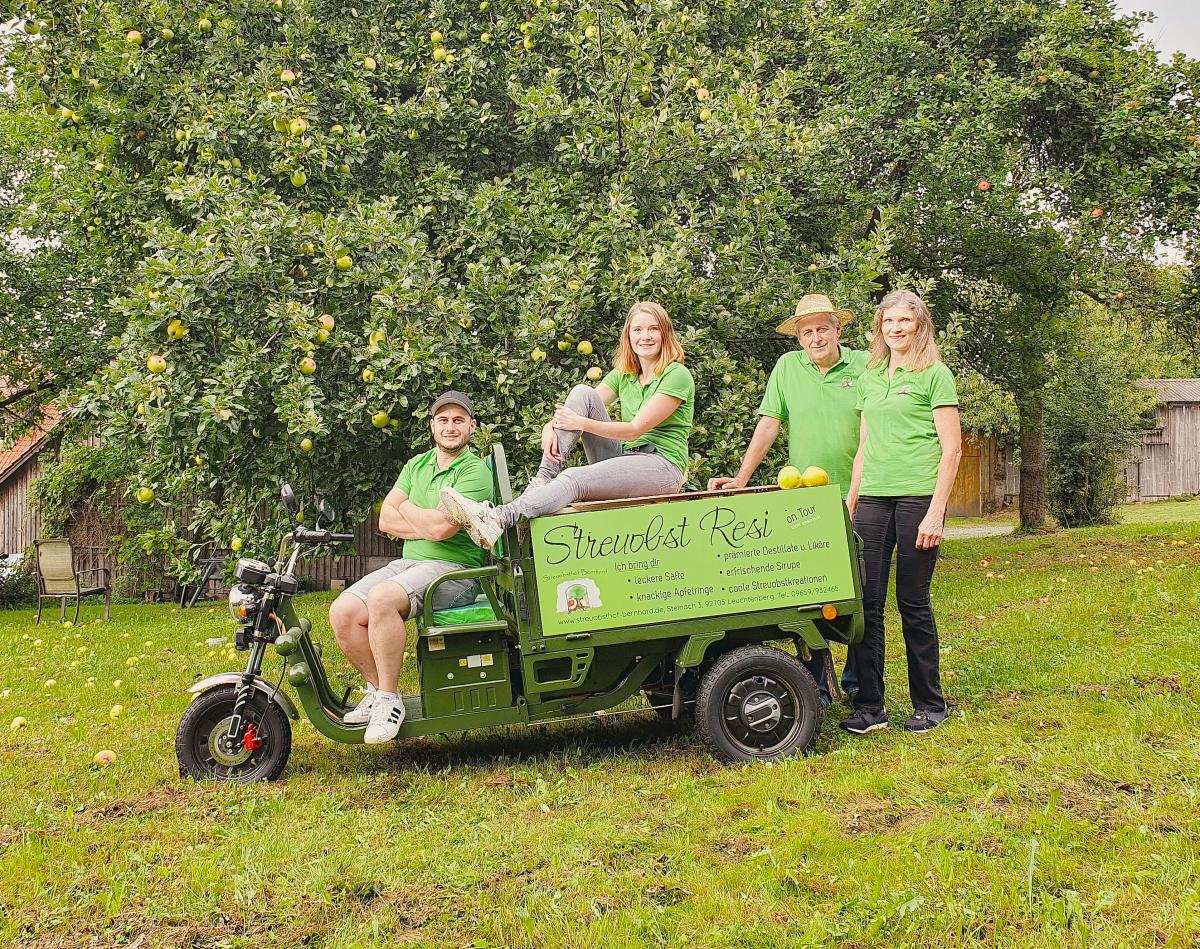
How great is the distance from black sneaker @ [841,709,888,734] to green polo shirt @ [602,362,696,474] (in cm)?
146

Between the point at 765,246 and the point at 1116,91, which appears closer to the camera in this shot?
the point at 765,246

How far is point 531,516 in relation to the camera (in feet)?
13.4

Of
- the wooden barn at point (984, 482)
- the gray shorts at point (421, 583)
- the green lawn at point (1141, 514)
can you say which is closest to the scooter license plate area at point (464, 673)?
the gray shorts at point (421, 583)

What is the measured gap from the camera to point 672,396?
451 cm

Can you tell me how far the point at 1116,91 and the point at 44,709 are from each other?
420 inches

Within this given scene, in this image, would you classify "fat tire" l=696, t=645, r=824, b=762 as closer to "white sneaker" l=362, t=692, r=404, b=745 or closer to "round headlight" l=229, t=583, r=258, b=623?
"white sneaker" l=362, t=692, r=404, b=745

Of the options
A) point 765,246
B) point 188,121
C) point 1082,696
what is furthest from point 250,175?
point 1082,696

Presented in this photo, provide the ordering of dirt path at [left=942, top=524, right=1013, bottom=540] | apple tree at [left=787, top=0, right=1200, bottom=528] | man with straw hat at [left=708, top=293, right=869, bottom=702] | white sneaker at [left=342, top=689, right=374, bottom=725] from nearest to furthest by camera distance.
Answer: white sneaker at [left=342, top=689, right=374, bottom=725], man with straw hat at [left=708, top=293, right=869, bottom=702], apple tree at [left=787, top=0, right=1200, bottom=528], dirt path at [left=942, top=524, right=1013, bottom=540]

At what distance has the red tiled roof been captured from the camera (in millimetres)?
17734

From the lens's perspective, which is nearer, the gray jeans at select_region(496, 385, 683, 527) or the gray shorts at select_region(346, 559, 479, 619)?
the gray jeans at select_region(496, 385, 683, 527)

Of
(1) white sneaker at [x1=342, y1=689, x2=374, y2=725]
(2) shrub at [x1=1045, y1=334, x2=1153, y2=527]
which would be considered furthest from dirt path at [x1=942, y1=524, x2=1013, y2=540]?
(1) white sneaker at [x1=342, y1=689, x2=374, y2=725]

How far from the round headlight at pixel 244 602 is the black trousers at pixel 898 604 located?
2.85m

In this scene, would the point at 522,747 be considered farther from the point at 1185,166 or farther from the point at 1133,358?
the point at 1133,358

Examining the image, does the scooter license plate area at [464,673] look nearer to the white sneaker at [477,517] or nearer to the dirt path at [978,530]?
the white sneaker at [477,517]
